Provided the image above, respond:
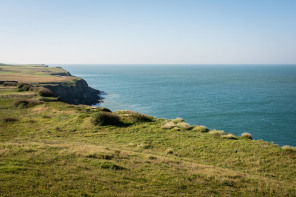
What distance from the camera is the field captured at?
475 inches

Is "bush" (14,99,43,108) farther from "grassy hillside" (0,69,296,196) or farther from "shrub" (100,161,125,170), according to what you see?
"shrub" (100,161,125,170)

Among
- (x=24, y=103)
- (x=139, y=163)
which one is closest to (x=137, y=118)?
(x=139, y=163)

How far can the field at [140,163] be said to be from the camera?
12.1 meters

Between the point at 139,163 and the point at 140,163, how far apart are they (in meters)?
0.08

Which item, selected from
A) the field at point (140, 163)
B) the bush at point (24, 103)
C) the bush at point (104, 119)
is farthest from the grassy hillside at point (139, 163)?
the bush at point (24, 103)

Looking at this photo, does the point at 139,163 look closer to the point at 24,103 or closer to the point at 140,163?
the point at 140,163

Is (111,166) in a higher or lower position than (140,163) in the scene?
higher

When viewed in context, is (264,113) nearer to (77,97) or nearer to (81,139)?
(81,139)

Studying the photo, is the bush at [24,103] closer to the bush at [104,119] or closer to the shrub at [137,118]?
the bush at [104,119]

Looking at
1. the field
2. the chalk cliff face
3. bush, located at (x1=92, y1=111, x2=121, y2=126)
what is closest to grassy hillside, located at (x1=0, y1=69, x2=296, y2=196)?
the field

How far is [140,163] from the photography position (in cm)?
1677

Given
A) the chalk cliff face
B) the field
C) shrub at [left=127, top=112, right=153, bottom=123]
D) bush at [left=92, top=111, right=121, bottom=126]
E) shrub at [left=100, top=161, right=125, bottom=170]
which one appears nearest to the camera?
the field

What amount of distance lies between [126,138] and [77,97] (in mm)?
73776

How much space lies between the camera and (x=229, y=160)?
20000mm
